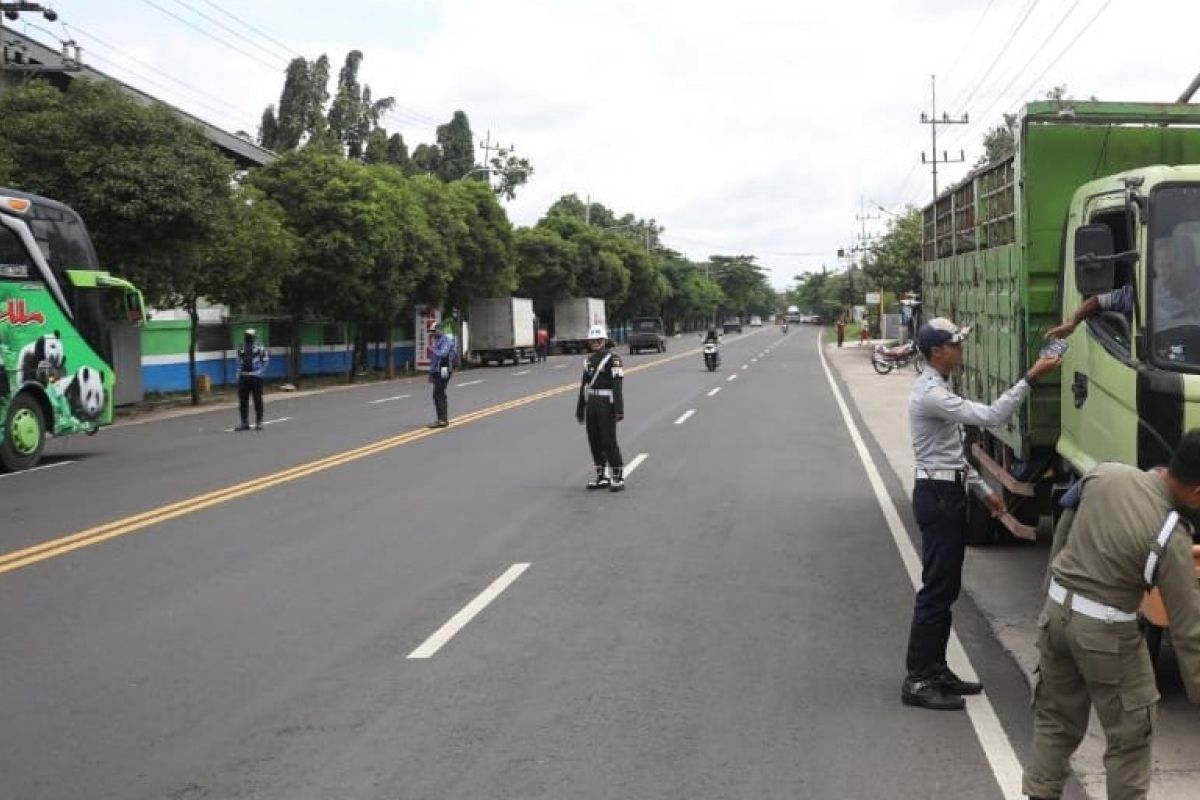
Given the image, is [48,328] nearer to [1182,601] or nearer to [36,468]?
[36,468]

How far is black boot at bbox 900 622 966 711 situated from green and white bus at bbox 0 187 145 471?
13379 mm

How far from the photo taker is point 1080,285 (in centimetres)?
565

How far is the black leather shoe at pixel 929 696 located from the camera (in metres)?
5.45

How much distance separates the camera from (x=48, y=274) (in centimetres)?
1625

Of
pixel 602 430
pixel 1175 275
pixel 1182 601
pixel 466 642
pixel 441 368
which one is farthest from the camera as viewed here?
pixel 441 368

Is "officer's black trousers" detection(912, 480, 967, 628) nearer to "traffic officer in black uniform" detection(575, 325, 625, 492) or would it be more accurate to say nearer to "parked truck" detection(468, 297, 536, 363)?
"traffic officer in black uniform" detection(575, 325, 625, 492)

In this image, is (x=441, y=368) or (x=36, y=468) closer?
(x=36, y=468)

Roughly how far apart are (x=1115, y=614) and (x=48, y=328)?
15.7 metres

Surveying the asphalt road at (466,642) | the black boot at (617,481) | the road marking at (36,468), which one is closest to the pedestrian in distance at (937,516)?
the asphalt road at (466,642)

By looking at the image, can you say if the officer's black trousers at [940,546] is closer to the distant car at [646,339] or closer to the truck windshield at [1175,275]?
the truck windshield at [1175,275]

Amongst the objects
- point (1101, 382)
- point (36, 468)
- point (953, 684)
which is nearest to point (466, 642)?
point (953, 684)

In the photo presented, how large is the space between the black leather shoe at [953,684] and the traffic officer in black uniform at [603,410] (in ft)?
22.9

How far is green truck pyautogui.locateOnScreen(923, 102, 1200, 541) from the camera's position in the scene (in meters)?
5.39

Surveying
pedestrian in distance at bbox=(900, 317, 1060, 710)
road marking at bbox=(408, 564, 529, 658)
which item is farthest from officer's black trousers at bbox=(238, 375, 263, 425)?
pedestrian in distance at bbox=(900, 317, 1060, 710)
